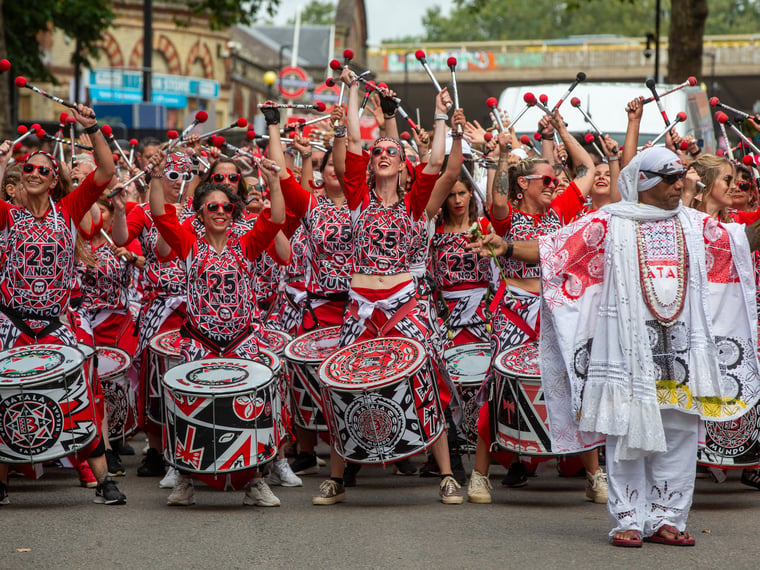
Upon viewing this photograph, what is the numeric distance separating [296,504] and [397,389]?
3.22 ft

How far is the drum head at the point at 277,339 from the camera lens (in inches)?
352

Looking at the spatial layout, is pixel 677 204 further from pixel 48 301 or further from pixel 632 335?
pixel 48 301

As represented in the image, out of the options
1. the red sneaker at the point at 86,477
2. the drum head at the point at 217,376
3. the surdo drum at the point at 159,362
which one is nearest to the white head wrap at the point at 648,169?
the drum head at the point at 217,376

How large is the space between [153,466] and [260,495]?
58.6 inches

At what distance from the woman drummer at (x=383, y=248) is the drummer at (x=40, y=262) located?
4.70 ft

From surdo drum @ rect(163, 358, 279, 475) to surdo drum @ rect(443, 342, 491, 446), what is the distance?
154 centimetres

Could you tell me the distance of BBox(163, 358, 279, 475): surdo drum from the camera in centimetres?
731

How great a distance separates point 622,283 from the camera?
651 cm

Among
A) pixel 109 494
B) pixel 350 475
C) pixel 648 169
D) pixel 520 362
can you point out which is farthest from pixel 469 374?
pixel 648 169

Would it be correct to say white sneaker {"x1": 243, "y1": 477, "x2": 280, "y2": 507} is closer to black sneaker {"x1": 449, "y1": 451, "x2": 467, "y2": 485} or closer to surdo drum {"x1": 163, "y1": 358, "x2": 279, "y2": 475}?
surdo drum {"x1": 163, "y1": 358, "x2": 279, "y2": 475}

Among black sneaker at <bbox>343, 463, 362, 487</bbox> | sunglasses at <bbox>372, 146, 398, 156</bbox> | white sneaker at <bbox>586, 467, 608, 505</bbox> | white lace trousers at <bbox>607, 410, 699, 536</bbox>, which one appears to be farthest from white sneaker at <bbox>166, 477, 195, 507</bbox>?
white lace trousers at <bbox>607, 410, 699, 536</bbox>

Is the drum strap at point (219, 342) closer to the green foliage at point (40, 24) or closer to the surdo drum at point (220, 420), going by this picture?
the surdo drum at point (220, 420)

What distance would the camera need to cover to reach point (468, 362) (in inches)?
345

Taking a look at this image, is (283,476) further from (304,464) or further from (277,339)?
(277,339)
